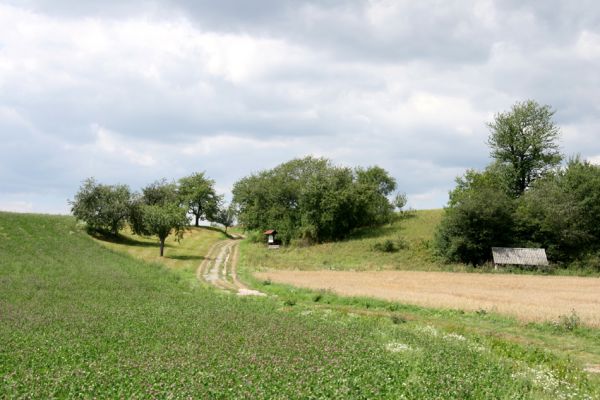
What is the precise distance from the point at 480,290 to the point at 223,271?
2599cm

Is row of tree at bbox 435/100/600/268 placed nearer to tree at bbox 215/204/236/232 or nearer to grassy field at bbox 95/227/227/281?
grassy field at bbox 95/227/227/281

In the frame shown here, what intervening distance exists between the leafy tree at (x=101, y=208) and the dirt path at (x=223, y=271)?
14652 millimetres

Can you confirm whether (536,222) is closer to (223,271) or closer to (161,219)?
(223,271)

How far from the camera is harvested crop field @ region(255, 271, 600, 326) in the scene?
28066 millimetres

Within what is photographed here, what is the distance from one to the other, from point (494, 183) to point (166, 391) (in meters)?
74.6

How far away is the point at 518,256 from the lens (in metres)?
57.3

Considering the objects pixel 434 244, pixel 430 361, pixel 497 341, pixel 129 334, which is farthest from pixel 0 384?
pixel 434 244

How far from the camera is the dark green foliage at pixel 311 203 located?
3297 inches

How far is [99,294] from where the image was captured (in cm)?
2855

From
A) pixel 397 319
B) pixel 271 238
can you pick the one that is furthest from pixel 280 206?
pixel 397 319

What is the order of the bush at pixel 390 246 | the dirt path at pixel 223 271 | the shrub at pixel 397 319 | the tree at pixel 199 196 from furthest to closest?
the tree at pixel 199 196
the bush at pixel 390 246
the dirt path at pixel 223 271
the shrub at pixel 397 319

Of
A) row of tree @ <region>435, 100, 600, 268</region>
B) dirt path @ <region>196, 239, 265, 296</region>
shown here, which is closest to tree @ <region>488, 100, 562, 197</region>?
row of tree @ <region>435, 100, 600, 268</region>

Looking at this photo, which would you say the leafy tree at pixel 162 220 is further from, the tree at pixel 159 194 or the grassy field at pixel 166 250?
the tree at pixel 159 194

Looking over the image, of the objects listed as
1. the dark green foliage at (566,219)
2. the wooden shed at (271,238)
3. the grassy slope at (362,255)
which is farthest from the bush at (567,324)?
the wooden shed at (271,238)
